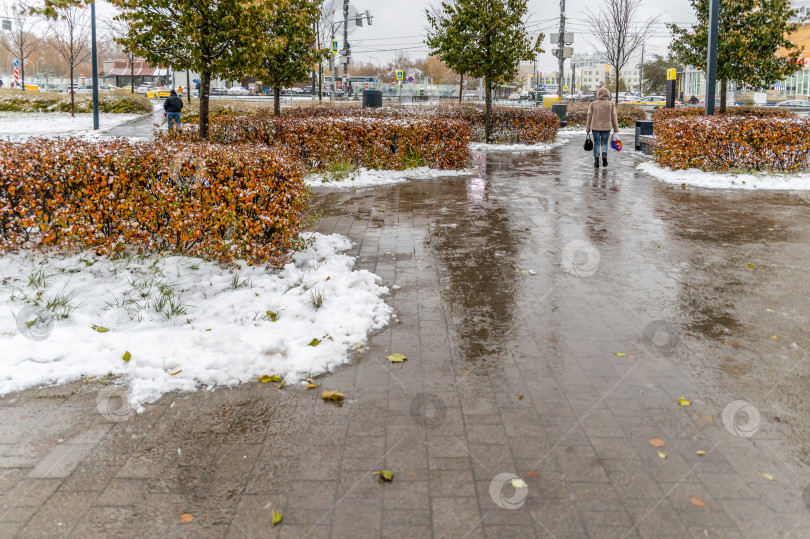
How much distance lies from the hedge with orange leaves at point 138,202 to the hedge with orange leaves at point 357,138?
6640mm

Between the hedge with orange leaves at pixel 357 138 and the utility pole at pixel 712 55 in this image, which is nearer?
the hedge with orange leaves at pixel 357 138

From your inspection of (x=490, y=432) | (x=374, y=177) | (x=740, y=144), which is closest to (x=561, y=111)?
(x=740, y=144)

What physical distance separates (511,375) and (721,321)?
209cm

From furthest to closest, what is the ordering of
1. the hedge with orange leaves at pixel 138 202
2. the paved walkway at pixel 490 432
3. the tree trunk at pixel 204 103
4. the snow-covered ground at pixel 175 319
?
the tree trunk at pixel 204 103 → the hedge with orange leaves at pixel 138 202 → the snow-covered ground at pixel 175 319 → the paved walkway at pixel 490 432

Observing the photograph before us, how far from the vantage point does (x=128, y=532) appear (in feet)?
9.18

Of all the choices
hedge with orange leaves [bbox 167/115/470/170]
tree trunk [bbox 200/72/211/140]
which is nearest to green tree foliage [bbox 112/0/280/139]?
tree trunk [bbox 200/72/211/140]

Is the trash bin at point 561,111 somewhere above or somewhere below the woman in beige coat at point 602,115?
above

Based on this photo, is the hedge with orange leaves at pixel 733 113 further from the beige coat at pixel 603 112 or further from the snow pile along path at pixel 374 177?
the snow pile along path at pixel 374 177

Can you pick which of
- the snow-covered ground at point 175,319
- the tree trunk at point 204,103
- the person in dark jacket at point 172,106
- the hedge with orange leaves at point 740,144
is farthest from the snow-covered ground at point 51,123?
the snow-covered ground at point 175,319

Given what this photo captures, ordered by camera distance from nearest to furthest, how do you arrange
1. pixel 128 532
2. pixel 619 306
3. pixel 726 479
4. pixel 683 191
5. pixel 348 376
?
pixel 128 532 < pixel 726 479 < pixel 348 376 < pixel 619 306 < pixel 683 191

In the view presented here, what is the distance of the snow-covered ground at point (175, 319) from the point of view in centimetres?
435

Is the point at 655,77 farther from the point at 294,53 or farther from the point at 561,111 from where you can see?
the point at 294,53

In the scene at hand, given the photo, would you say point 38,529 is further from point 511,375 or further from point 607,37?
point 607,37

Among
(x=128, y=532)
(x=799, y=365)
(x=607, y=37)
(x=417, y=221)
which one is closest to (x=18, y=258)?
(x=128, y=532)
